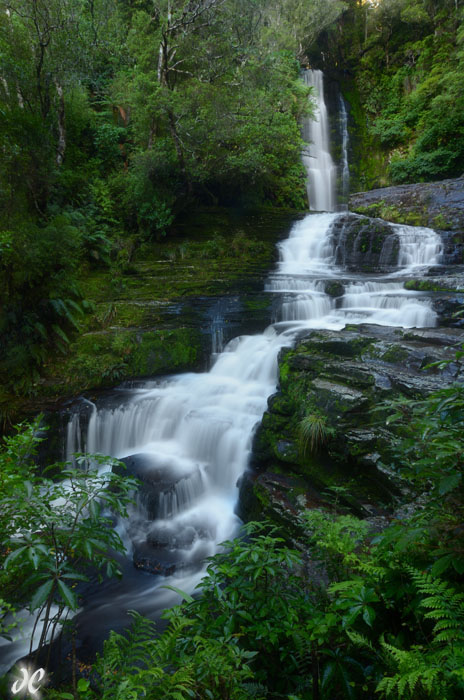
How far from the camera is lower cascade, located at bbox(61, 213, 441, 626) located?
529 cm

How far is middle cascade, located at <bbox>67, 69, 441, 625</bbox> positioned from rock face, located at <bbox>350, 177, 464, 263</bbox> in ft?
9.52

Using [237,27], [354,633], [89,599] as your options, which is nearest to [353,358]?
[354,633]

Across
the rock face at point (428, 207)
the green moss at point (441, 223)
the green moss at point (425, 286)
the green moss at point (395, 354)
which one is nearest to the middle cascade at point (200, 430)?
the green moss at point (425, 286)

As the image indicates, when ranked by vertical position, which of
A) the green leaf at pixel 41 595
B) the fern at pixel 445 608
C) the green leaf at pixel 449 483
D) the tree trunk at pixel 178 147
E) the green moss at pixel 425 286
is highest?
the tree trunk at pixel 178 147

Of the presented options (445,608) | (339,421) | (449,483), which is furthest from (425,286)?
(445,608)

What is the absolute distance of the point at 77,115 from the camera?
48.4 feet

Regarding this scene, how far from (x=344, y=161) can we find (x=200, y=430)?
69.8 feet

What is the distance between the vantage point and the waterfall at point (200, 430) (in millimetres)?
5172

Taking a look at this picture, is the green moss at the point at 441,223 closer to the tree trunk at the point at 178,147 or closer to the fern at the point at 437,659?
the tree trunk at the point at 178,147

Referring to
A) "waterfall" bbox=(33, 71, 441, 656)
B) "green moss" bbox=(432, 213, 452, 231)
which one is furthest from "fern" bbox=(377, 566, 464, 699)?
"green moss" bbox=(432, 213, 452, 231)

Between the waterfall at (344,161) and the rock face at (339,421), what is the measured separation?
16.3 m

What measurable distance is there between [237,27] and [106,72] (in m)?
7.77

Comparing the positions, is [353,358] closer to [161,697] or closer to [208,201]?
[161,697]

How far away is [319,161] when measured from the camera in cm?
2167
